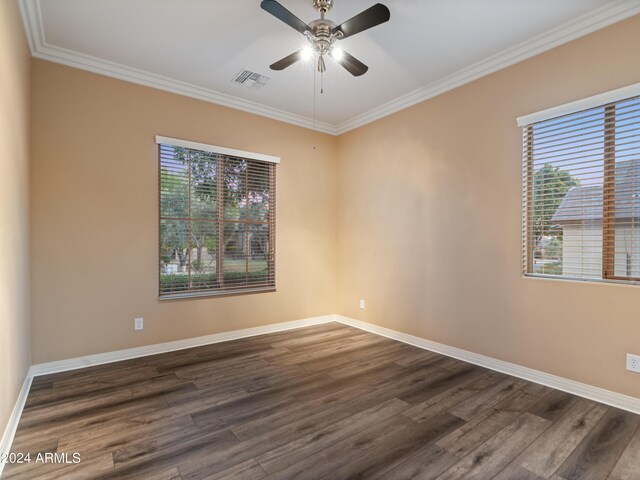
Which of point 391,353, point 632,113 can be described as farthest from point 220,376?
point 632,113

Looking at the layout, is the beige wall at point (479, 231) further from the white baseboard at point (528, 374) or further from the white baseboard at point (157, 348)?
the white baseboard at point (157, 348)

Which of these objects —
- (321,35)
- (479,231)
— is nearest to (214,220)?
(321,35)

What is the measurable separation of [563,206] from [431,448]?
2193mm

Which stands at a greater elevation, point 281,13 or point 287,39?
point 287,39

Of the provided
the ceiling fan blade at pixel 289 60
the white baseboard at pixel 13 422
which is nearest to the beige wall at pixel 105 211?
the white baseboard at pixel 13 422

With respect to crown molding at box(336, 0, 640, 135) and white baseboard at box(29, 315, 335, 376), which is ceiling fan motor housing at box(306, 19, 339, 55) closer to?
crown molding at box(336, 0, 640, 135)

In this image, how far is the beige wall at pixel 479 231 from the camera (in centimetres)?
261

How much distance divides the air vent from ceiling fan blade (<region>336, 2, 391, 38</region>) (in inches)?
55.7

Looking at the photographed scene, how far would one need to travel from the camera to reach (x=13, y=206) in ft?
7.64

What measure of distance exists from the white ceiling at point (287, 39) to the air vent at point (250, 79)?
0.22 ft

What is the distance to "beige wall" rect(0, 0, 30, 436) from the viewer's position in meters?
2.01

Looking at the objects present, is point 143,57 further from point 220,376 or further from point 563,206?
point 563,206

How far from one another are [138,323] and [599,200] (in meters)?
4.30

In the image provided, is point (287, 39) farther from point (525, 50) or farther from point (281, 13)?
point (525, 50)
